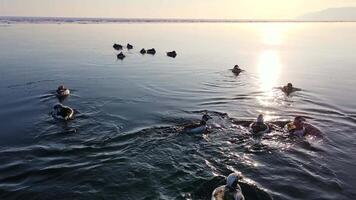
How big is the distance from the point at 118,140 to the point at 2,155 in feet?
19.7

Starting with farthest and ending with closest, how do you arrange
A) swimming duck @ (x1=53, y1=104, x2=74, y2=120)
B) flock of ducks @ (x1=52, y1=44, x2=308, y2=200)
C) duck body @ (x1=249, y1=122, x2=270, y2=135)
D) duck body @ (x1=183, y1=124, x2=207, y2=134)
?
swimming duck @ (x1=53, y1=104, x2=74, y2=120) < duck body @ (x1=249, y1=122, x2=270, y2=135) < duck body @ (x1=183, y1=124, x2=207, y2=134) < flock of ducks @ (x1=52, y1=44, x2=308, y2=200)

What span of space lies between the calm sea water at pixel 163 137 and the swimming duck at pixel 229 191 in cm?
97

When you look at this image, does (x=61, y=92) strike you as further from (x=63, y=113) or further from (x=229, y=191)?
(x=229, y=191)

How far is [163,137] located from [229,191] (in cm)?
744

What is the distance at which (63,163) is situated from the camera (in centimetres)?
1894

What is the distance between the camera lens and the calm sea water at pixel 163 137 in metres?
17.2

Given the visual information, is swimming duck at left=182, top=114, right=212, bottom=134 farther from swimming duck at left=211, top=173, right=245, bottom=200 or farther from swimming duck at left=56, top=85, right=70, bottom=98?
swimming duck at left=56, top=85, right=70, bottom=98

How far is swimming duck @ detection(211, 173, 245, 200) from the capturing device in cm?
1549

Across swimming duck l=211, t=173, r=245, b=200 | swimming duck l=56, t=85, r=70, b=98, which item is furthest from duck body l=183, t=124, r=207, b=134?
swimming duck l=56, t=85, r=70, b=98

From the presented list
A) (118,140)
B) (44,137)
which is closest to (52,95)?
(44,137)

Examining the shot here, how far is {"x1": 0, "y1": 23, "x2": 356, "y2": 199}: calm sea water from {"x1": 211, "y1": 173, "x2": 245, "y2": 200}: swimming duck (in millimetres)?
966

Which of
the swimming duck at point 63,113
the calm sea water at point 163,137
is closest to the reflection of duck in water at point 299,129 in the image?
the calm sea water at point 163,137

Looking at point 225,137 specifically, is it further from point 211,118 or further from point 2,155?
point 2,155

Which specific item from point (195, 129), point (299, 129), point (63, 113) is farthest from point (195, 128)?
point (63, 113)
